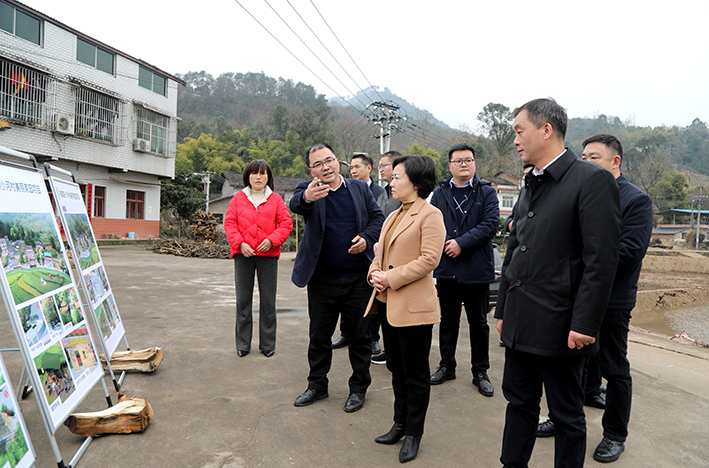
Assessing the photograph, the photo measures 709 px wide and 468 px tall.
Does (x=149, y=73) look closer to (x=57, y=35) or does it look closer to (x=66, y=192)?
(x=57, y=35)

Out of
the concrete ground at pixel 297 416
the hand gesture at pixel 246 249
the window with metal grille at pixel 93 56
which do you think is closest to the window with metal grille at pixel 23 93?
the window with metal grille at pixel 93 56

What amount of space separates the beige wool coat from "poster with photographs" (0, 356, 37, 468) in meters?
1.80

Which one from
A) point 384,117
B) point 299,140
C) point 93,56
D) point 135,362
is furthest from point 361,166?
point 299,140

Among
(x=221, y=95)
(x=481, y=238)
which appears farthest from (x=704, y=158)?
(x=481, y=238)

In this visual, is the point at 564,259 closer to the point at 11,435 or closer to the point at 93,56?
the point at 11,435

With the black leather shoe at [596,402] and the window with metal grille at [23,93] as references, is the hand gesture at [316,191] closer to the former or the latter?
the black leather shoe at [596,402]

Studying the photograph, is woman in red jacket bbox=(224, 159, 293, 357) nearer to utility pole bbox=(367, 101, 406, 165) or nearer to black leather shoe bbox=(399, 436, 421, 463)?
black leather shoe bbox=(399, 436, 421, 463)

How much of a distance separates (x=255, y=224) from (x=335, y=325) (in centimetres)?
153

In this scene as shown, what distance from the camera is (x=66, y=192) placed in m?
3.30

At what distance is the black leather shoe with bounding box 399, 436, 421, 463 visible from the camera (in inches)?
97.7

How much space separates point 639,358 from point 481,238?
2.95 meters

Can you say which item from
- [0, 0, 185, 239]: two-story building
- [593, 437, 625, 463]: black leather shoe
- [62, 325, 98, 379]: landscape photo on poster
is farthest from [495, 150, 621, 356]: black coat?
[0, 0, 185, 239]: two-story building

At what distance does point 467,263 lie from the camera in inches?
145

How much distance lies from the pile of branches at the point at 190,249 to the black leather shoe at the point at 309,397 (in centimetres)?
1439
